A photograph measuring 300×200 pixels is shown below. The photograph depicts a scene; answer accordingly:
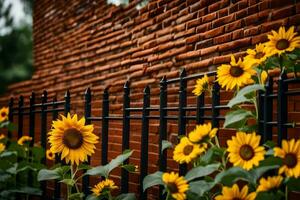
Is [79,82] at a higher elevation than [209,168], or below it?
higher

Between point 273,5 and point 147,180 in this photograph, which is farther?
point 273,5

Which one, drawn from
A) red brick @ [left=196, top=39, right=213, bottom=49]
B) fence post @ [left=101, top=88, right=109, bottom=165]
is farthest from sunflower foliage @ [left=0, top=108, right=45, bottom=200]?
red brick @ [left=196, top=39, right=213, bottom=49]

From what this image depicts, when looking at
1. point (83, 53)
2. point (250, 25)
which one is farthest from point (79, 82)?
point (250, 25)

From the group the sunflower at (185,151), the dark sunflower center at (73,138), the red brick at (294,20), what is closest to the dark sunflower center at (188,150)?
the sunflower at (185,151)

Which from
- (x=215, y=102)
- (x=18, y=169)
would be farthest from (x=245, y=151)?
(x=18, y=169)

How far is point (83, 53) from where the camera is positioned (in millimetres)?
5488

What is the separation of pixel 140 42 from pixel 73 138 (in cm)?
205

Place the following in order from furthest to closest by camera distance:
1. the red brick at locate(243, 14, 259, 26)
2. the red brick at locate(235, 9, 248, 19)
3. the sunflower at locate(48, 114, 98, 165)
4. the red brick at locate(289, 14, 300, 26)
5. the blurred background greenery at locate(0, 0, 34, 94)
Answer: the blurred background greenery at locate(0, 0, 34, 94) → the red brick at locate(235, 9, 248, 19) → the red brick at locate(243, 14, 259, 26) → the red brick at locate(289, 14, 300, 26) → the sunflower at locate(48, 114, 98, 165)

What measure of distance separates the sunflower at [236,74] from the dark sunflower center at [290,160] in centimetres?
47

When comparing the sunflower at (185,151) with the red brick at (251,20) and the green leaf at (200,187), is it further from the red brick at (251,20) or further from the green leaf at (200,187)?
the red brick at (251,20)

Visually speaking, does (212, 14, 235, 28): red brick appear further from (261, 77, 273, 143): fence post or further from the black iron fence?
(261, 77, 273, 143): fence post

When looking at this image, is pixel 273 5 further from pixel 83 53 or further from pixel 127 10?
pixel 83 53

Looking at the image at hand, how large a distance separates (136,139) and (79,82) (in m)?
1.69

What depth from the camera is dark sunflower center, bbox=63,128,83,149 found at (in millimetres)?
2414
